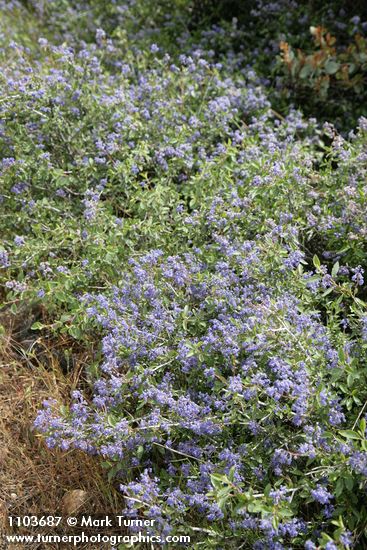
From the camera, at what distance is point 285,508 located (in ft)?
7.72

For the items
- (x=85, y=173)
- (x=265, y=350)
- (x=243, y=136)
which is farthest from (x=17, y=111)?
(x=265, y=350)

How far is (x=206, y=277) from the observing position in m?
3.06

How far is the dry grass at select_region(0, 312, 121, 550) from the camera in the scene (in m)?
2.95

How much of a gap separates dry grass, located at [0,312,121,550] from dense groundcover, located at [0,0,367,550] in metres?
0.10

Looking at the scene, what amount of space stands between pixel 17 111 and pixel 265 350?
2117 mm

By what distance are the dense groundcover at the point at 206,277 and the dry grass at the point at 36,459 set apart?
10 cm

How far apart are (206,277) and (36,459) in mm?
1168

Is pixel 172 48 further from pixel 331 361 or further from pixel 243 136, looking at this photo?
pixel 331 361

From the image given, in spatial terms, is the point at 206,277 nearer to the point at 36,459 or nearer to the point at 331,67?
the point at 36,459

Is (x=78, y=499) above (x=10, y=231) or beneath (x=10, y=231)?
beneath

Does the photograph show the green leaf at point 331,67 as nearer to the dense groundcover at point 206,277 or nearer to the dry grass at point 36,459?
the dense groundcover at point 206,277

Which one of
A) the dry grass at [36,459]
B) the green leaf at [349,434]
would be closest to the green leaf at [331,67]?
the dry grass at [36,459]

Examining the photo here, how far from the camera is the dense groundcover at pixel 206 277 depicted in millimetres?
2518

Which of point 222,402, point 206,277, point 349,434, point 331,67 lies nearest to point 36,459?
point 222,402
